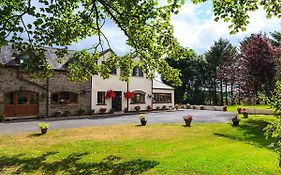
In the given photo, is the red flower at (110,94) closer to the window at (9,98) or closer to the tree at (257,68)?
the window at (9,98)

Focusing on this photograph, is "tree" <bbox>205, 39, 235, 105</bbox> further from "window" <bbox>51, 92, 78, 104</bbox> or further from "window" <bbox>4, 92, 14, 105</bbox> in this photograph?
"window" <bbox>4, 92, 14, 105</bbox>

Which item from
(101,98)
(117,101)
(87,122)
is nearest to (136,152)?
(87,122)

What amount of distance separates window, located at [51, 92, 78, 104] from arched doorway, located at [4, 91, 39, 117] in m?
2.04

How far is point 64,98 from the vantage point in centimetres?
3541

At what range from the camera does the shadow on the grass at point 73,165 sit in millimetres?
12867

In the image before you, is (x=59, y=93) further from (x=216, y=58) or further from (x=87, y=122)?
(x=216, y=58)

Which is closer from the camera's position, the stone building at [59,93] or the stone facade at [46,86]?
the stone facade at [46,86]

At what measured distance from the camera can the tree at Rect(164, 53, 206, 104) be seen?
6669 centimetres

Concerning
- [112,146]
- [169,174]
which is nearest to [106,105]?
[112,146]

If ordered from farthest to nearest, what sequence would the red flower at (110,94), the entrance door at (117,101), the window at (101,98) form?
the entrance door at (117,101)
the red flower at (110,94)
the window at (101,98)

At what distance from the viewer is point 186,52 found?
1589 centimetres

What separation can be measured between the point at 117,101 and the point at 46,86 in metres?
11.1

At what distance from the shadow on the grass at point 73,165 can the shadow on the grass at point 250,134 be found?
9886mm

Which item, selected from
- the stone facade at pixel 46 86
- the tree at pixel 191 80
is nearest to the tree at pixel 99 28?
the stone facade at pixel 46 86
